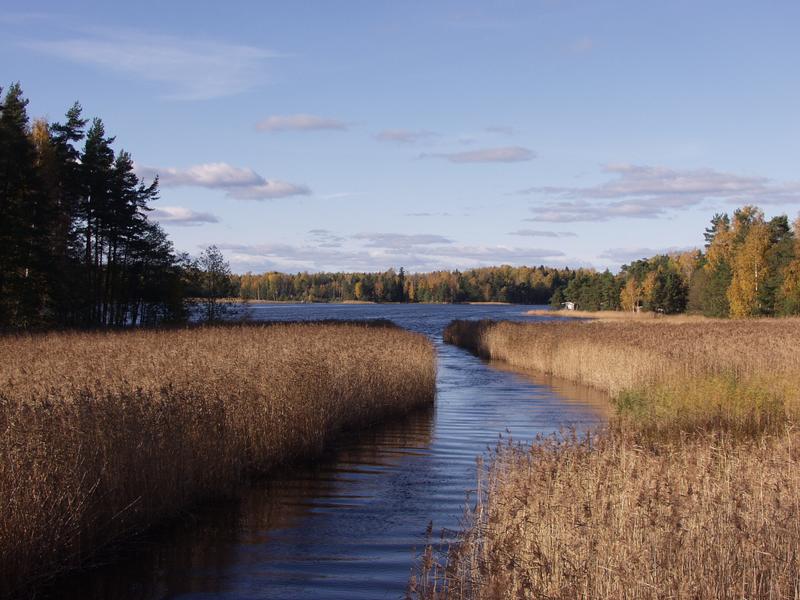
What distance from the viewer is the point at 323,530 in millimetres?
10859

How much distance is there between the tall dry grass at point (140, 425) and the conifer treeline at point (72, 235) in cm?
1379

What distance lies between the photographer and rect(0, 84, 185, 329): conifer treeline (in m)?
33.0

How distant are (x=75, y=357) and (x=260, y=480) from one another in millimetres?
6493


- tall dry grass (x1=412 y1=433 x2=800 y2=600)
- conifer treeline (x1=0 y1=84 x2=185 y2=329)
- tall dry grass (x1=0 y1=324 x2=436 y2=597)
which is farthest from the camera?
conifer treeline (x1=0 y1=84 x2=185 y2=329)

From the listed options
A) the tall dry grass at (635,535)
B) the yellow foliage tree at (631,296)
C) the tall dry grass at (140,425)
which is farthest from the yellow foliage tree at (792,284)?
the tall dry grass at (635,535)

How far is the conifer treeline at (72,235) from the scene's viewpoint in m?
33.0

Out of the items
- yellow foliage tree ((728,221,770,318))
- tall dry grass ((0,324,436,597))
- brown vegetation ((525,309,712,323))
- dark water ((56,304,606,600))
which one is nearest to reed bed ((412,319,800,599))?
dark water ((56,304,606,600))

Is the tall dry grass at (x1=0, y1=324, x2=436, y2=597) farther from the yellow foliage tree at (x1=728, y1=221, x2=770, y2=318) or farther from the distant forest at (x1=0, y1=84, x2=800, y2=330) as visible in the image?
the yellow foliage tree at (x1=728, y1=221, x2=770, y2=318)

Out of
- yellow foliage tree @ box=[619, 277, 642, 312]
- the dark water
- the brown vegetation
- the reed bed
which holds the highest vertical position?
yellow foliage tree @ box=[619, 277, 642, 312]

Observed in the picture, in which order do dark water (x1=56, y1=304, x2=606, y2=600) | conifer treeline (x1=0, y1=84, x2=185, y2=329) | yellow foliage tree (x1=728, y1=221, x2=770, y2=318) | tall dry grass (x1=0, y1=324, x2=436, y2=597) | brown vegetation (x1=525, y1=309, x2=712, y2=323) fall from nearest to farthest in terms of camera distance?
1. tall dry grass (x1=0, y1=324, x2=436, y2=597)
2. dark water (x1=56, y1=304, x2=606, y2=600)
3. conifer treeline (x1=0, y1=84, x2=185, y2=329)
4. brown vegetation (x1=525, y1=309, x2=712, y2=323)
5. yellow foliage tree (x1=728, y1=221, x2=770, y2=318)

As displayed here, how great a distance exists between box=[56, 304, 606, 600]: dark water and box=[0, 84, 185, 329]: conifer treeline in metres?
22.3

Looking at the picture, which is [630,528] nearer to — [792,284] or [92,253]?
[92,253]

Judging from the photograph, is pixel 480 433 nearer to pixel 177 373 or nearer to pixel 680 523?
pixel 177 373

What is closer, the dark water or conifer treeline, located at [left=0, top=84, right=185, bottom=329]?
the dark water
